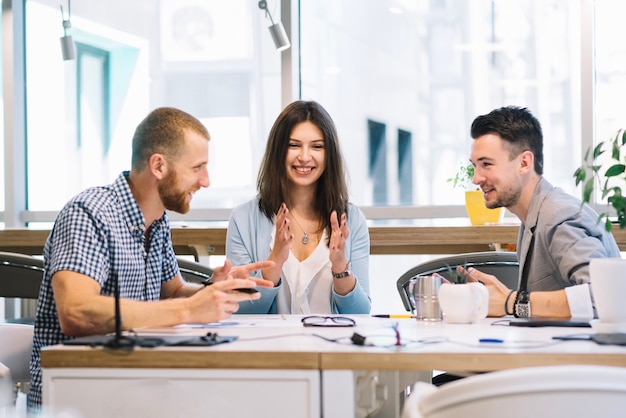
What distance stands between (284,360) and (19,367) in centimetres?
108

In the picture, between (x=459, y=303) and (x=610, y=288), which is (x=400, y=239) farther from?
(x=610, y=288)

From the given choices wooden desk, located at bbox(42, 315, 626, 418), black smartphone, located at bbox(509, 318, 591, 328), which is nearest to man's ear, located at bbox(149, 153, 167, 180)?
wooden desk, located at bbox(42, 315, 626, 418)

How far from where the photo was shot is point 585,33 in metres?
4.71

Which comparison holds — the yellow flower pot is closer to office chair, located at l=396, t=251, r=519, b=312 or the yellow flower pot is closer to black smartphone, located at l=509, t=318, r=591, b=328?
office chair, located at l=396, t=251, r=519, b=312

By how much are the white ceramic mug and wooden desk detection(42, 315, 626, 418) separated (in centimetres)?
38

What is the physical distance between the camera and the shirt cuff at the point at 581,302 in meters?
2.26

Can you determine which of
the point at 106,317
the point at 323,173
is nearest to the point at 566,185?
the point at 323,173

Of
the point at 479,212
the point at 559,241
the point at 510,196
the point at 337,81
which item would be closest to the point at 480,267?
the point at 510,196

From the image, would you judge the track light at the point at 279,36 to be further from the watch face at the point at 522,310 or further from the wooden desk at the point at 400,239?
the watch face at the point at 522,310

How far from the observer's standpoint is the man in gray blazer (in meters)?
2.32

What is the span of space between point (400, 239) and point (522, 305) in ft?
5.83

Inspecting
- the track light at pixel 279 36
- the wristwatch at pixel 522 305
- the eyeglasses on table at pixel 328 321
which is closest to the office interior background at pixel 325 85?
the track light at pixel 279 36

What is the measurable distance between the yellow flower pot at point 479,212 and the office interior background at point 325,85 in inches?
19.2

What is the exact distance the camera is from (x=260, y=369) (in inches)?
66.1
